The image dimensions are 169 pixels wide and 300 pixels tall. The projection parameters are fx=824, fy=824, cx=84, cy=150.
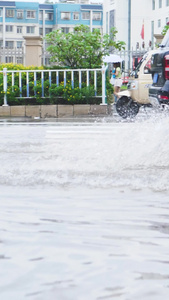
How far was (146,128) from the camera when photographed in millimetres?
10797

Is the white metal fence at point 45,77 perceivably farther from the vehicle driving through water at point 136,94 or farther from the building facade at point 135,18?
the building facade at point 135,18

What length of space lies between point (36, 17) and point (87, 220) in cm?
12103

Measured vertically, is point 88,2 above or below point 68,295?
above

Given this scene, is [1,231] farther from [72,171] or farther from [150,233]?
[72,171]

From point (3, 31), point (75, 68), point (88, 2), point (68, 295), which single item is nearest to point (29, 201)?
point (68, 295)

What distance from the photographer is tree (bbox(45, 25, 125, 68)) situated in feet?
66.4

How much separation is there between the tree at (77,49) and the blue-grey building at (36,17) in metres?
101

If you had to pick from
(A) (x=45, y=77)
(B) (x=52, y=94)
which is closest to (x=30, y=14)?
(A) (x=45, y=77)

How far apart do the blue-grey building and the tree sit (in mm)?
100898

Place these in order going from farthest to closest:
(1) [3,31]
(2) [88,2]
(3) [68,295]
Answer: (2) [88,2] < (1) [3,31] < (3) [68,295]

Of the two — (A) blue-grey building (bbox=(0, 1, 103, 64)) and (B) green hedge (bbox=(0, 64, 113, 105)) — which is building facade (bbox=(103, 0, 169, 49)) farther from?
(B) green hedge (bbox=(0, 64, 113, 105))

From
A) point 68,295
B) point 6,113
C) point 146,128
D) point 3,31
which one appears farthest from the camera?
point 3,31

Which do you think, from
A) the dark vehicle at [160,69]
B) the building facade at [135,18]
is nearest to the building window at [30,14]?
the building facade at [135,18]

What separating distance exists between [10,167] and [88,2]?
125731 millimetres
